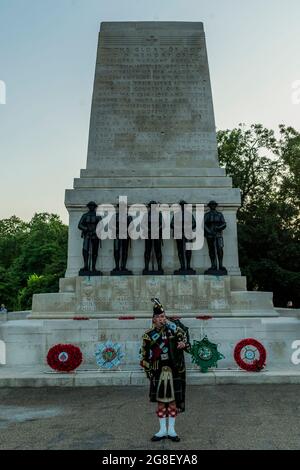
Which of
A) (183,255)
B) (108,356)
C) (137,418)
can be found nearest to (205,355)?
(108,356)

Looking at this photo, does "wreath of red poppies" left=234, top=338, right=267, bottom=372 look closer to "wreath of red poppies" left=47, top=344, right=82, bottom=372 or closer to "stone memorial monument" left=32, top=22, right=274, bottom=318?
"stone memorial monument" left=32, top=22, right=274, bottom=318

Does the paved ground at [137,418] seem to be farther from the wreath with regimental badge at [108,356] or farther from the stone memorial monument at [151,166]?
the stone memorial monument at [151,166]

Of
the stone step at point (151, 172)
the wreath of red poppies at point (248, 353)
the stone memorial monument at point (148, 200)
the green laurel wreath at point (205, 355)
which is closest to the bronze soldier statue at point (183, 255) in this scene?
the stone memorial monument at point (148, 200)

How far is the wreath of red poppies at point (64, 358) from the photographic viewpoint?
11.5 m

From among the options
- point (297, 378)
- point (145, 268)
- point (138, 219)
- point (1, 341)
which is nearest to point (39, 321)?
point (1, 341)

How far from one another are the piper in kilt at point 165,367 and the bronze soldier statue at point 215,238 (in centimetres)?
892

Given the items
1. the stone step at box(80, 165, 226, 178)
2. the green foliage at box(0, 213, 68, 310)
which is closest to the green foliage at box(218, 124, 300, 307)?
the stone step at box(80, 165, 226, 178)

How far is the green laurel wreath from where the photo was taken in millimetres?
11609

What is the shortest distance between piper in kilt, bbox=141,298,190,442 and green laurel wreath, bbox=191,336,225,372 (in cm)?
496

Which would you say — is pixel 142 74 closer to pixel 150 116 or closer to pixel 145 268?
pixel 150 116

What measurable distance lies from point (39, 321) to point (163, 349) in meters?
8.04

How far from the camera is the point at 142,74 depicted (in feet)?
61.9

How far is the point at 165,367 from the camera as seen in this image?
6758mm
